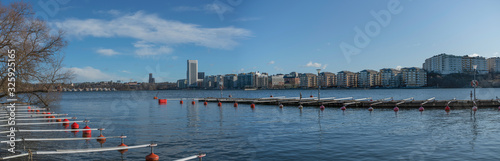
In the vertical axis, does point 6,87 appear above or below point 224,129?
above

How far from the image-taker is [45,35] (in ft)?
85.4

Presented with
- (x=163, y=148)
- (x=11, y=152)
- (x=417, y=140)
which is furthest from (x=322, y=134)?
(x=11, y=152)

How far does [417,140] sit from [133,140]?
2022cm

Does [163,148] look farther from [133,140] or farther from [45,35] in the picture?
[45,35]

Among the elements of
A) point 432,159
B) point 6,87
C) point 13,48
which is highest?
point 13,48

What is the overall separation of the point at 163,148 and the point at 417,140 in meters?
17.3

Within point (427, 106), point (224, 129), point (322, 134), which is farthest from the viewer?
point (427, 106)

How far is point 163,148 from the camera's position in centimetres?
2130

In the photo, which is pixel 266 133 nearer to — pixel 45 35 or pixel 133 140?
pixel 133 140

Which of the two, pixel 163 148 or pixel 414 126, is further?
pixel 414 126

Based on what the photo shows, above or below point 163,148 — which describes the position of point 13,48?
above

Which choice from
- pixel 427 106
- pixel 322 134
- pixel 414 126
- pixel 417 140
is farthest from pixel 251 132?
pixel 427 106

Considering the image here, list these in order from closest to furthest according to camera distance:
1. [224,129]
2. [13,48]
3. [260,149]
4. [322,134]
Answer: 1. [260,149]
2. [13,48]
3. [322,134]
4. [224,129]

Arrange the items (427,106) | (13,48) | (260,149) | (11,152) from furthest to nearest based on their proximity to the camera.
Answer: (427,106)
(13,48)
(260,149)
(11,152)
